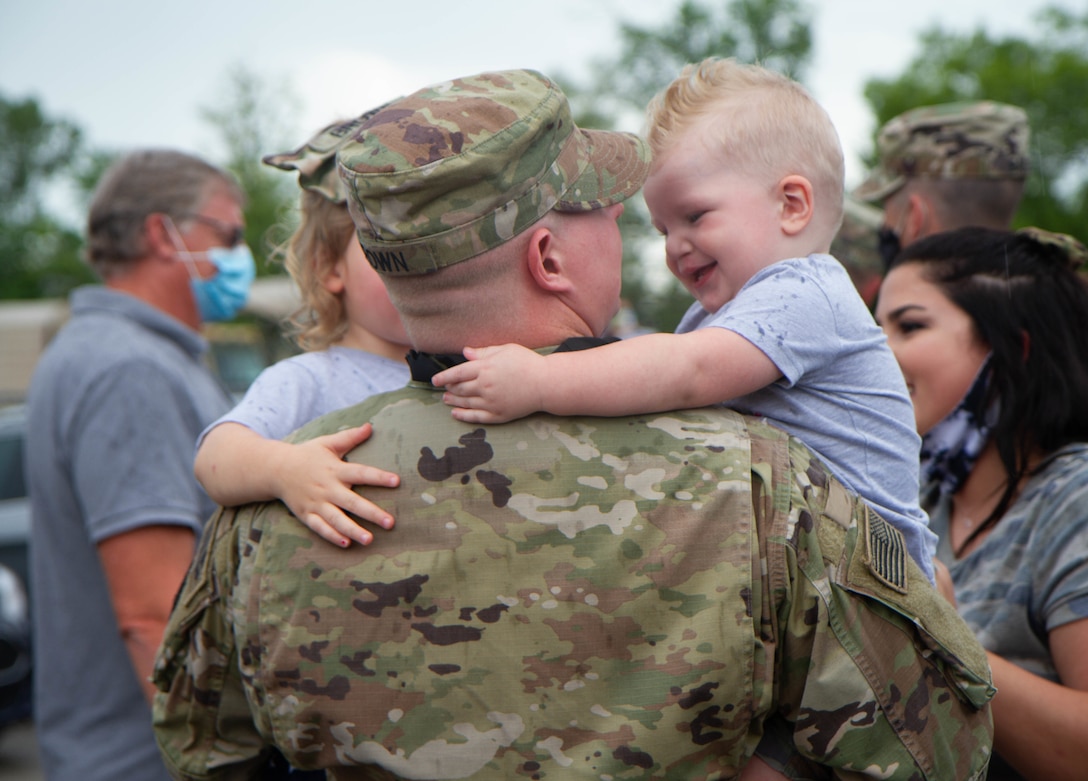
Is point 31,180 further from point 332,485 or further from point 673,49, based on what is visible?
point 332,485

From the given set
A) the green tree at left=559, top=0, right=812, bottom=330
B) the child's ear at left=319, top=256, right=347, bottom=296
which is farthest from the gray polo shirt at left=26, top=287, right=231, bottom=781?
the green tree at left=559, top=0, right=812, bottom=330

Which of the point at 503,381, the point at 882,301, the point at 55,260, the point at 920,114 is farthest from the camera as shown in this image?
the point at 55,260

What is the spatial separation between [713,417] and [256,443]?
2.56 feet

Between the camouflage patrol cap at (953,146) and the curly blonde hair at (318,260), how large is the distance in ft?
8.60

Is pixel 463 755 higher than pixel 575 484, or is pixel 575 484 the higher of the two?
pixel 575 484

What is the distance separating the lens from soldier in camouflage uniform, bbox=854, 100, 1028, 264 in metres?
3.85

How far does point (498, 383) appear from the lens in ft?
4.75

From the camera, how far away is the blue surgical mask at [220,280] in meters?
3.39

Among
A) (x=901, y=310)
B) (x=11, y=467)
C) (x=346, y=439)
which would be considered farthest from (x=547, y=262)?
(x=11, y=467)

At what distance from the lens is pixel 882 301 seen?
274 cm

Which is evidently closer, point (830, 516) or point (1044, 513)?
point (830, 516)

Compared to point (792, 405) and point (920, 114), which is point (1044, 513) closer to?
point (792, 405)

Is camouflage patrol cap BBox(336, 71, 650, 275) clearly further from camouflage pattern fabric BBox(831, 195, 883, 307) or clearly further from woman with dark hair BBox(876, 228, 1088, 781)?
camouflage pattern fabric BBox(831, 195, 883, 307)

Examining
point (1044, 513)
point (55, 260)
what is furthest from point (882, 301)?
point (55, 260)
